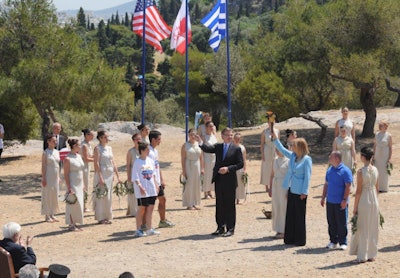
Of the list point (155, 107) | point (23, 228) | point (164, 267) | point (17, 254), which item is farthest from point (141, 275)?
point (155, 107)

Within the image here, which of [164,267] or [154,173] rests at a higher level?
[154,173]

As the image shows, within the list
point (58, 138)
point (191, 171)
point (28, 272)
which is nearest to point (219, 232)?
point (191, 171)

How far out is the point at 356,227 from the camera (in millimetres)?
11727

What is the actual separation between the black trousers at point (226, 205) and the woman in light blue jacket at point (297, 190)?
3.46 feet

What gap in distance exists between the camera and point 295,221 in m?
13.0

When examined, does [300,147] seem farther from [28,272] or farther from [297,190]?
[28,272]

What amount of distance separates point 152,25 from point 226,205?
11.7 m

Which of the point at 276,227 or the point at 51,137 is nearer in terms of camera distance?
the point at 276,227

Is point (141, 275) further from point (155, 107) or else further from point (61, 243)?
point (155, 107)

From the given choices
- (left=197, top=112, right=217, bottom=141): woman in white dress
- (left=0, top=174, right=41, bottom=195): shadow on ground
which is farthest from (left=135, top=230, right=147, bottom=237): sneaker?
(left=0, top=174, right=41, bottom=195): shadow on ground

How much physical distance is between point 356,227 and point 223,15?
15.2 meters

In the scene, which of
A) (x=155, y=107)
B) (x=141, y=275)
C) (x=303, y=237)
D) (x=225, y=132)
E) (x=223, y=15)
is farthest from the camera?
(x=155, y=107)

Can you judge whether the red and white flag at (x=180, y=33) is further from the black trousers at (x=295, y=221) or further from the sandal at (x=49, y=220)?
the black trousers at (x=295, y=221)

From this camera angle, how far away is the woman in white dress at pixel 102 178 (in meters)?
15.7
